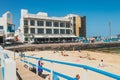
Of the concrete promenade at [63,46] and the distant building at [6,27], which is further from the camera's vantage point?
the distant building at [6,27]

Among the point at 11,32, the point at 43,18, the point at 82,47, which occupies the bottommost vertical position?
the point at 82,47

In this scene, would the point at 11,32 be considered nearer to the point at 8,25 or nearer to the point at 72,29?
the point at 8,25

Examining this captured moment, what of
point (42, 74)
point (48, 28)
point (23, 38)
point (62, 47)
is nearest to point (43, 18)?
point (48, 28)

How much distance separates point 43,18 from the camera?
7806 cm

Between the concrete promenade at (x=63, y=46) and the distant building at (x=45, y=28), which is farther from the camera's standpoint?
the distant building at (x=45, y=28)

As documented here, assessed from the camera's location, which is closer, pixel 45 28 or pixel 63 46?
pixel 63 46

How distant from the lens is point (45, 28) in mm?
77500

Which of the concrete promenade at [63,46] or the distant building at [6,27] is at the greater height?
the distant building at [6,27]

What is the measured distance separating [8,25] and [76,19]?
30.5 metres

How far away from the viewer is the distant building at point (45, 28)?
7281 centimetres

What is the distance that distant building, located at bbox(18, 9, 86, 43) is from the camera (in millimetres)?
72812

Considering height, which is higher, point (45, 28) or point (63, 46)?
point (45, 28)

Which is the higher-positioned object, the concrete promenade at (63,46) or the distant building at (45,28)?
the distant building at (45,28)

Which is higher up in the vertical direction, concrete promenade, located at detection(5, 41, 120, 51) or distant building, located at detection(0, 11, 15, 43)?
distant building, located at detection(0, 11, 15, 43)
